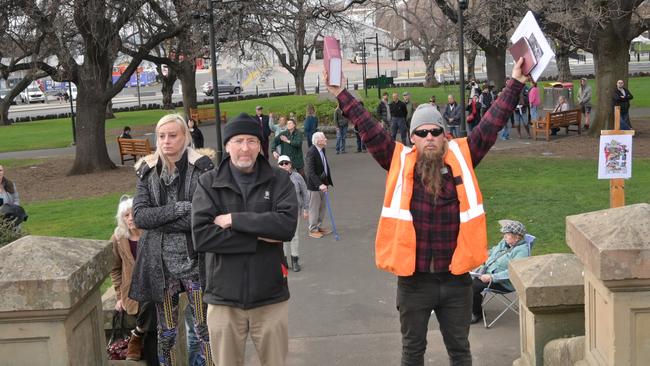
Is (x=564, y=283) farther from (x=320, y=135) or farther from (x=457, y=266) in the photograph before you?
(x=320, y=135)

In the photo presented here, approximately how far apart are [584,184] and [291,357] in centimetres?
952

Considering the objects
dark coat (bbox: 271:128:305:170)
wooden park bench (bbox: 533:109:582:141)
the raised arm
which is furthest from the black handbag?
wooden park bench (bbox: 533:109:582:141)

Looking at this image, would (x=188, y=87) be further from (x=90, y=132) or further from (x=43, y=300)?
(x=43, y=300)

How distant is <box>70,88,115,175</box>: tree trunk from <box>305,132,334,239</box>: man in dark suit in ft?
39.5

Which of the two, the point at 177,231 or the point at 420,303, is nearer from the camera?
the point at 420,303

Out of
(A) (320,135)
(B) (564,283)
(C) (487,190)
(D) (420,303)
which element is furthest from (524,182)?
(D) (420,303)

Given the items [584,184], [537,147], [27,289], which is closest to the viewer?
[27,289]

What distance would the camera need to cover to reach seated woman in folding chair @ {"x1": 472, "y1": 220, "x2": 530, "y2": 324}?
7.02 metres

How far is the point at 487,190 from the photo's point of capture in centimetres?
1438

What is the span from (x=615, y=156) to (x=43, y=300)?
6.33 meters

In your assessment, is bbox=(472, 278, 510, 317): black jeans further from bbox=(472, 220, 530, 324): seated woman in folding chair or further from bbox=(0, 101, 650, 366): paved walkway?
bbox=(0, 101, 650, 366): paved walkway

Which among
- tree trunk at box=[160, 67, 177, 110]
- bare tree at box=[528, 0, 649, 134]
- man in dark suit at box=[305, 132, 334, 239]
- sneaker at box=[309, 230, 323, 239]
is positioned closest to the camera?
man in dark suit at box=[305, 132, 334, 239]

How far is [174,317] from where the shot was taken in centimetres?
497

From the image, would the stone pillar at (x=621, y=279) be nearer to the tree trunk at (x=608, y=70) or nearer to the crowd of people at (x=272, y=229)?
the crowd of people at (x=272, y=229)
